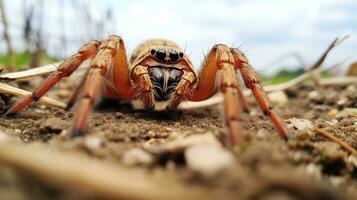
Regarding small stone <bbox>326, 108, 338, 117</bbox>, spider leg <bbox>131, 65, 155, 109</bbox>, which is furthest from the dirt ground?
small stone <bbox>326, 108, 338, 117</bbox>

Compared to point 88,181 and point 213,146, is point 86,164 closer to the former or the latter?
point 88,181

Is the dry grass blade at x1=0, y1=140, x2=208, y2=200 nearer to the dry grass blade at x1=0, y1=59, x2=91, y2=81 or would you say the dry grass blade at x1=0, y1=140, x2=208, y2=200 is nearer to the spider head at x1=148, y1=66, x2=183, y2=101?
the spider head at x1=148, y1=66, x2=183, y2=101

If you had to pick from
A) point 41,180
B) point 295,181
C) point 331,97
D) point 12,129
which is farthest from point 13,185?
point 331,97

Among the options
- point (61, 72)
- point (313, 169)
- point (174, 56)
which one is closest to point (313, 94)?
point (174, 56)

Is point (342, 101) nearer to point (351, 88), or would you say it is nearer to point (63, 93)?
point (351, 88)

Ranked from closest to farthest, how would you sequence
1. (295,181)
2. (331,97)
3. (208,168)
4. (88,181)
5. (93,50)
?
(88,181)
(295,181)
(208,168)
(93,50)
(331,97)

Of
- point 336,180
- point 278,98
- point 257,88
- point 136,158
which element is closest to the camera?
point 136,158
